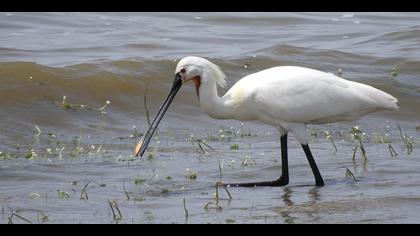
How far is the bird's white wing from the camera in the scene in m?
9.57

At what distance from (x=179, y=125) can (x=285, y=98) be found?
11.6 ft

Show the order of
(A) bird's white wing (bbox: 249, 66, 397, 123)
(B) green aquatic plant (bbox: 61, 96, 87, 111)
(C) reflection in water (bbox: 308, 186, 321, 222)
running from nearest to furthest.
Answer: (C) reflection in water (bbox: 308, 186, 321, 222), (A) bird's white wing (bbox: 249, 66, 397, 123), (B) green aquatic plant (bbox: 61, 96, 87, 111)

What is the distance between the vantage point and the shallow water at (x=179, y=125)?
847cm

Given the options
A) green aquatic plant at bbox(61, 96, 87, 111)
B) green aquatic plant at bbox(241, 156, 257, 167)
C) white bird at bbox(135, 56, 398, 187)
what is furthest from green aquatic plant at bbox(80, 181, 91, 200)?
green aquatic plant at bbox(61, 96, 87, 111)

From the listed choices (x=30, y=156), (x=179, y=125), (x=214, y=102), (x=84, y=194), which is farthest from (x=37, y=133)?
(x=84, y=194)

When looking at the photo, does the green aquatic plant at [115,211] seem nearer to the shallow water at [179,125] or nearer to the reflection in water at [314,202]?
the shallow water at [179,125]

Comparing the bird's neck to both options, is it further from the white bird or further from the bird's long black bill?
the bird's long black bill

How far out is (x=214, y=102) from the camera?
9766 millimetres

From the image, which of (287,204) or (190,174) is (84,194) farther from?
(287,204)

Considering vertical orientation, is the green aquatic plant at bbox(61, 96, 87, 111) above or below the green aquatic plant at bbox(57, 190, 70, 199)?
above

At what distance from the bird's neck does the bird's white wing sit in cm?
29

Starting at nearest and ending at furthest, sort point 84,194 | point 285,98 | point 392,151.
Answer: point 84,194 < point 285,98 < point 392,151
